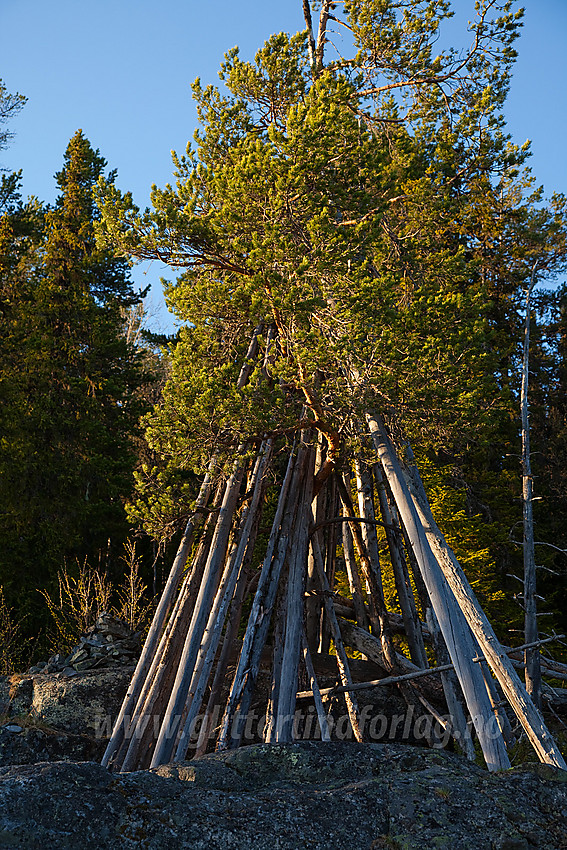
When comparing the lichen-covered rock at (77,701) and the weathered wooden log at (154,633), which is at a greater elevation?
the weathered wooden log at (154,633)

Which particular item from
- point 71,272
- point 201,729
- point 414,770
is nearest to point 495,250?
point 71,272

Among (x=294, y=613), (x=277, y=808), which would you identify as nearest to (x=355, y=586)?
(x=294, y=613)

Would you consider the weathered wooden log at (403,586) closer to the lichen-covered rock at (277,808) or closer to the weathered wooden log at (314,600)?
the weathered wooden log at (314,600)

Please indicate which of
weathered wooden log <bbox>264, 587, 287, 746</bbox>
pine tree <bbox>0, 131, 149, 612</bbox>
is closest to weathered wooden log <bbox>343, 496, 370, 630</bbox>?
weathered wooden log <bbox>264, 587, 287, 746</bbox>

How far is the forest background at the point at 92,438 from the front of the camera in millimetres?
16531

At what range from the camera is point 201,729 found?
762cm

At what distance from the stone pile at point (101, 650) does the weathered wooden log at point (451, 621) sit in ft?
17.1

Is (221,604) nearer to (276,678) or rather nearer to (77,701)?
(276,678)

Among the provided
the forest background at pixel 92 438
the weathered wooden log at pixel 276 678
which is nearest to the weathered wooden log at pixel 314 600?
the weathered wooden log at pixel 276 678

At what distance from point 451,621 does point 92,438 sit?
46.3 ft

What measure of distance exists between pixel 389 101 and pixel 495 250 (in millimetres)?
9525

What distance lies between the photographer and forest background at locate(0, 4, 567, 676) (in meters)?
16.5

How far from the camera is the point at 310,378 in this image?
752cm

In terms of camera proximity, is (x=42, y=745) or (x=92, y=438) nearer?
(x=42, y=745)
